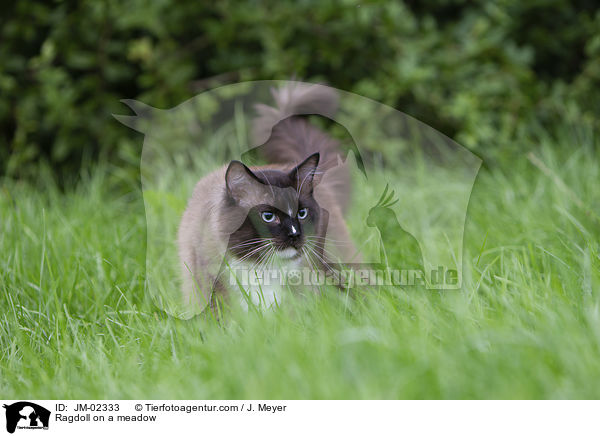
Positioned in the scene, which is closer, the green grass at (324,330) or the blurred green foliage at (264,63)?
the green grass at (324,330)

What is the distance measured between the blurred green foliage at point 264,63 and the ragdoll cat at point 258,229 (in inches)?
57.8

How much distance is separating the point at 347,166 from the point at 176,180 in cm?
112

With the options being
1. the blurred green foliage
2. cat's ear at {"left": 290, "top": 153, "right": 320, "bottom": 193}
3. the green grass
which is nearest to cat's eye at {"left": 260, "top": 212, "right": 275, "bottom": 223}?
cat's ear at {"left": 290, "top": 153, "right": 320, "bottom": 193}

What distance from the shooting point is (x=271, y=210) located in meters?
1.54

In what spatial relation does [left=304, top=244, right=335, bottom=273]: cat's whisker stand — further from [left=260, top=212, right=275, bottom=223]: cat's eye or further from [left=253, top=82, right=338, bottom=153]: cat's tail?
[left=253, top=82, right=338, bottom=153]: cat's tail

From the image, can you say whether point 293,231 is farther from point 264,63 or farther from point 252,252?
point 264,63

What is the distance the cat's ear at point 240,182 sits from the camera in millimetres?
1472

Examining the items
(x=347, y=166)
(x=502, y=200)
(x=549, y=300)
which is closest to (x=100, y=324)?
(x=347, y=166)
